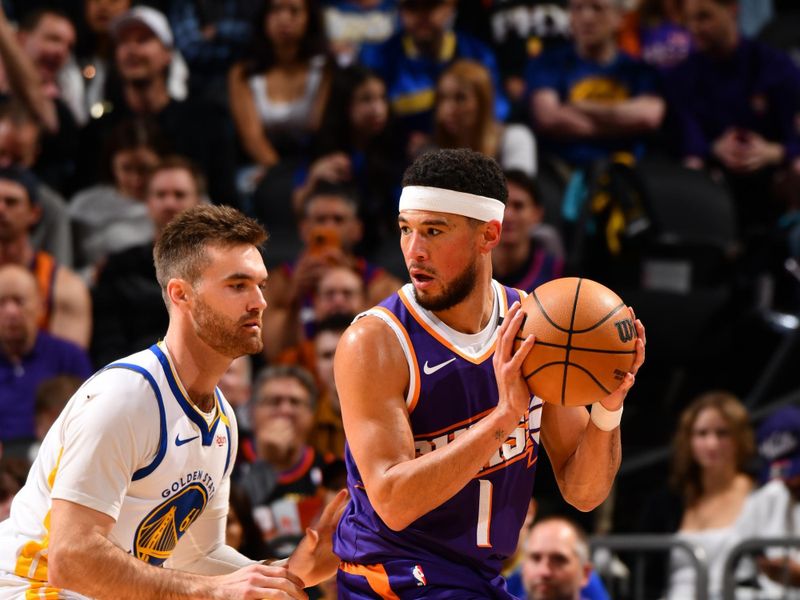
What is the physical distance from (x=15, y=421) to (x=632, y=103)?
5.14 metres

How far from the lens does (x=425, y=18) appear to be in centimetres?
1041

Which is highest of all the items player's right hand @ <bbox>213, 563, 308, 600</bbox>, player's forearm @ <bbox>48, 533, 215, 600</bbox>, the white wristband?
the white wristband

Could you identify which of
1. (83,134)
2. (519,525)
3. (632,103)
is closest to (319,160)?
(83,134)

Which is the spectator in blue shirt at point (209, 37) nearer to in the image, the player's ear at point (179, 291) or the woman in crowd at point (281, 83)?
the woman in crowd at point (281, 83)

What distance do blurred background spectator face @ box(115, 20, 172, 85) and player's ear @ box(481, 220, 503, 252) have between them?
6084mm

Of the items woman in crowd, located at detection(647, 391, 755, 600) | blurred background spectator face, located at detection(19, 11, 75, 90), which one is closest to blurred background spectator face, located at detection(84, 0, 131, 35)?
blurred background spectator face, located at detection(19, 11, 75, 90)

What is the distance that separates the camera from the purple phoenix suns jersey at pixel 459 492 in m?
4.48

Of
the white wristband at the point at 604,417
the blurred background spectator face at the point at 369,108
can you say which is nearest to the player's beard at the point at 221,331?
the white wristband at the point at 604,417

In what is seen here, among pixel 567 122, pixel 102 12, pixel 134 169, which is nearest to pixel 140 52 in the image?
pixel 134 169

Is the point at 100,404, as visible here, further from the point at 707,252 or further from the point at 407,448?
the point at 707,252

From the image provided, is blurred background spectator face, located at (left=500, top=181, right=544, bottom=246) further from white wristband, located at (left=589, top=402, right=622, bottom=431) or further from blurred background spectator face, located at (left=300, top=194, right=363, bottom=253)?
white wristband, located at (left=589, top=402, right=622, bottom=431)

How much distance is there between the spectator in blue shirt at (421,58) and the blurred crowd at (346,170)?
19 millimetres

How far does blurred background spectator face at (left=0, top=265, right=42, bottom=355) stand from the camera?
8.07 meters

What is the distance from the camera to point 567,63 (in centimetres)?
1073
